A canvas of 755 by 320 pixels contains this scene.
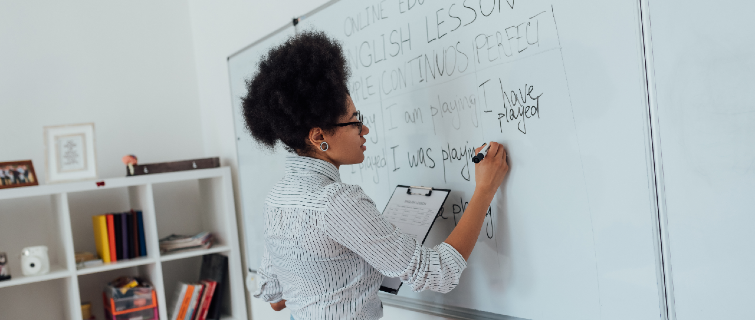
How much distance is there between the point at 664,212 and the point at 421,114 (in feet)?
2.23

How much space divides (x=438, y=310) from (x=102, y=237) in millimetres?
1591

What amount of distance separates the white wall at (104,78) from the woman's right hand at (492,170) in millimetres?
1977

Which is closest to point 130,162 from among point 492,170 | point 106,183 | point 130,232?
point 106,183

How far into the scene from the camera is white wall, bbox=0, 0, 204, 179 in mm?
2480

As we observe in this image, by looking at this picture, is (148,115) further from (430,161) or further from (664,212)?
(664,212)

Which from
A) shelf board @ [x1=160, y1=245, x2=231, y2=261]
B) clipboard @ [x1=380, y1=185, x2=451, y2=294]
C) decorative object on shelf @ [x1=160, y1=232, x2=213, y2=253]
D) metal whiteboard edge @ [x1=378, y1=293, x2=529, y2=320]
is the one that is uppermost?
clipboard @ [x1=380, y1=185, x2=451, y2=294]

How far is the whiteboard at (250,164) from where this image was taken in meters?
2.22

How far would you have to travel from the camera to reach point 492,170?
1247 millimetres

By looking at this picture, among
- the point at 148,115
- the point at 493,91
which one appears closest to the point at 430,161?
the point at 493,91

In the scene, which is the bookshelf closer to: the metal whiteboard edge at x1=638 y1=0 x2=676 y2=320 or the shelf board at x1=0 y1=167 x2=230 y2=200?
the shelf board at x1=0 y1=167 x2=230 y2=200

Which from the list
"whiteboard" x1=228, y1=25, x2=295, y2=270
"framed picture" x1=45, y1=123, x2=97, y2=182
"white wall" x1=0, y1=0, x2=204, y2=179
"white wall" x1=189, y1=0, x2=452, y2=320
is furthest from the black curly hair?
"white wall" x1=0, y1=0, x2=204, y2=179

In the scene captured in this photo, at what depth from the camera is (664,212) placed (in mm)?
969

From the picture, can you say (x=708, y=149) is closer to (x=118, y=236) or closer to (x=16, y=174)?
(x=118, y=236)

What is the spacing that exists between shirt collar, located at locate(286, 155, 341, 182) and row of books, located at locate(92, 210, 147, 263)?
4.85 feet
